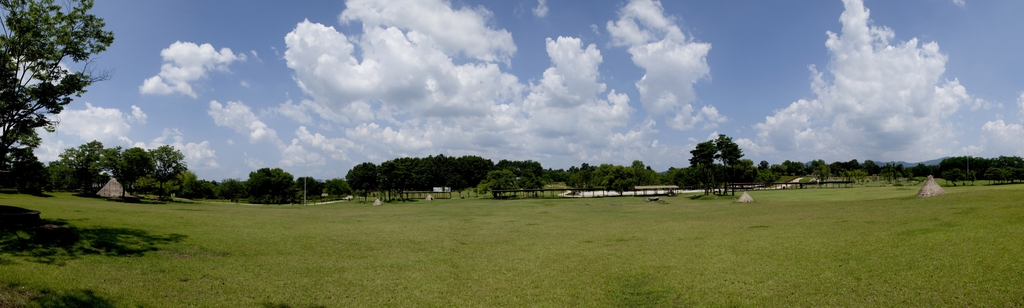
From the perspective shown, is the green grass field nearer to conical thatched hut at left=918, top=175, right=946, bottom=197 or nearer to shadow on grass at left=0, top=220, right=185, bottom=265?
Answer: shadow on grass at left=0, top=220, right=185, bottom=265

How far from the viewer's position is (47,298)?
7449 millimetres

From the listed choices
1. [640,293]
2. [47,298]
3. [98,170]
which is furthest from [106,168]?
[640,293]

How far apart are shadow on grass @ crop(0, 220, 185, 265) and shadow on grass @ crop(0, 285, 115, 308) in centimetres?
317

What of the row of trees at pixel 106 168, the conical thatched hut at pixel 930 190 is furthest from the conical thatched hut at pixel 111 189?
the conical thatched hut at pixel 930 190

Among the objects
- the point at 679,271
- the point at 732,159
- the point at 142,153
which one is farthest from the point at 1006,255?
the point at 142,153

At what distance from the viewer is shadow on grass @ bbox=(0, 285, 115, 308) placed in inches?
278

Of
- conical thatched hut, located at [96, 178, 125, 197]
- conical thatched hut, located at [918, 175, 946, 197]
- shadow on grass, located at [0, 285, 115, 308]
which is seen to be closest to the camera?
shadow on grass, located at [0, 285, 115, 308]

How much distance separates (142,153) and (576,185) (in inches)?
3517

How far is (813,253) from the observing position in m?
11.9

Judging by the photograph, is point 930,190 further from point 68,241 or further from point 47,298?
point 68,241

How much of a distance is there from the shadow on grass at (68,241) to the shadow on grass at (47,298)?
3165mm

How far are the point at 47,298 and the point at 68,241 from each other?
679cm

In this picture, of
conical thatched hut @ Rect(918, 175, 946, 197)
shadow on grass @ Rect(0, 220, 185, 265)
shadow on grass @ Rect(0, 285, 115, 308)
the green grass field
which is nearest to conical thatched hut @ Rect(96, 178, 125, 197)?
the green grass field

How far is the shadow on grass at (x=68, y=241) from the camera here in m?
10.7
